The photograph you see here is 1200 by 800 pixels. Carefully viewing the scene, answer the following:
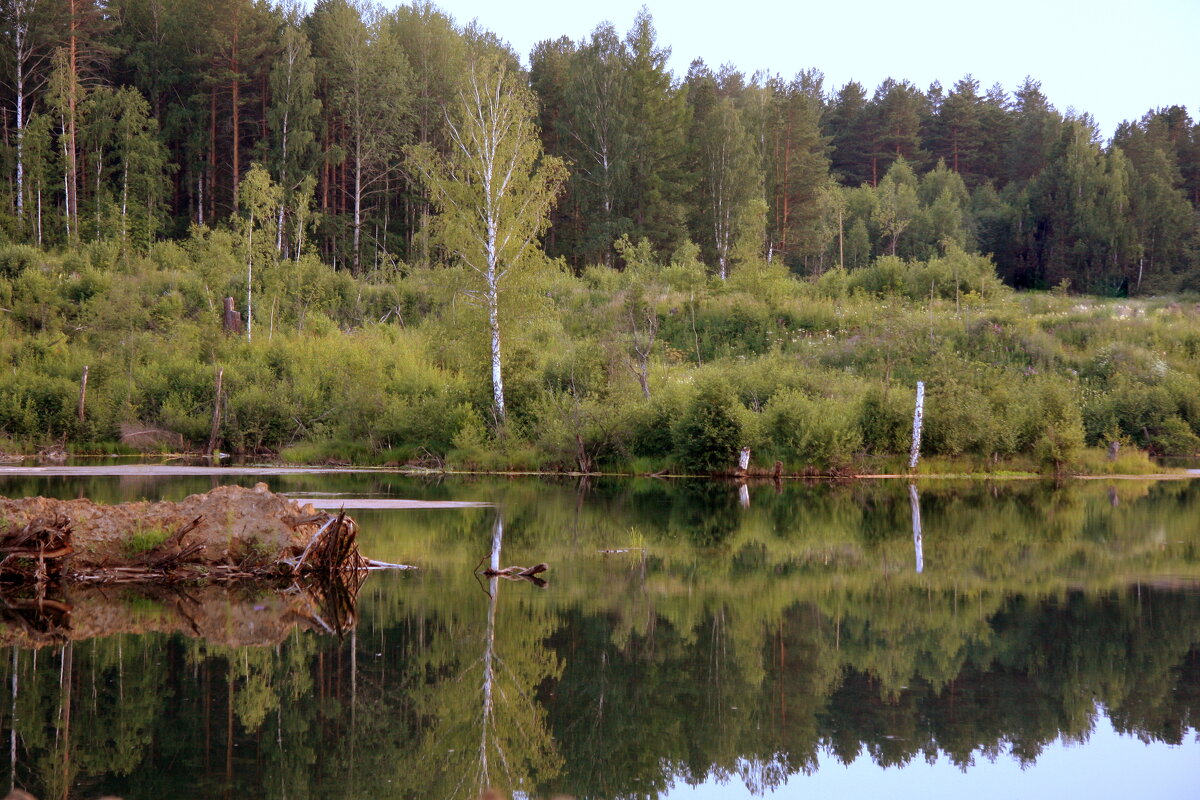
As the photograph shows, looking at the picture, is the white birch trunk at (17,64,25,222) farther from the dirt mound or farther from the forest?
the dirt mound

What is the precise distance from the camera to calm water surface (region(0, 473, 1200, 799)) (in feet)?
23.6

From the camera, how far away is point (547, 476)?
3159 cm

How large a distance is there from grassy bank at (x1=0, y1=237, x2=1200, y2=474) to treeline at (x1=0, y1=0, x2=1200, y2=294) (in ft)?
13.7

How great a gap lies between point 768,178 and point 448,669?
2472 inches

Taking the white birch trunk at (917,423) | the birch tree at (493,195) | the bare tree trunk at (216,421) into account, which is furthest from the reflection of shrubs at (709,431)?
the bare tree trunk at (216,421)

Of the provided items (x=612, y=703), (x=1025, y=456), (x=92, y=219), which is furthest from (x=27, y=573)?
(x=92, y=219)

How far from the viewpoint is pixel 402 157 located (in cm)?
6297

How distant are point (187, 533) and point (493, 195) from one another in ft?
73.1

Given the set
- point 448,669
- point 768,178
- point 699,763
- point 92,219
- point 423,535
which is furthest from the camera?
point 768,178

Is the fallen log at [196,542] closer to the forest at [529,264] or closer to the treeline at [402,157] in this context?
the forest at [529,264]

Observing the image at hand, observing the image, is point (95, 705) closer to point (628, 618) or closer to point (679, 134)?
point (628, 618)

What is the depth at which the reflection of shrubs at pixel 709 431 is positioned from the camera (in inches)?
1182

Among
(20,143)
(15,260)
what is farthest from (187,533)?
(20,143)

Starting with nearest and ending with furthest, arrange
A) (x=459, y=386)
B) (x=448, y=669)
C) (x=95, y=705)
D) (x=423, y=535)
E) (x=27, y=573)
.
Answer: (x=95, y=705), (x=448, y=669), (x=27, y=573), (x=423, y=535), (x=459, y=386)
